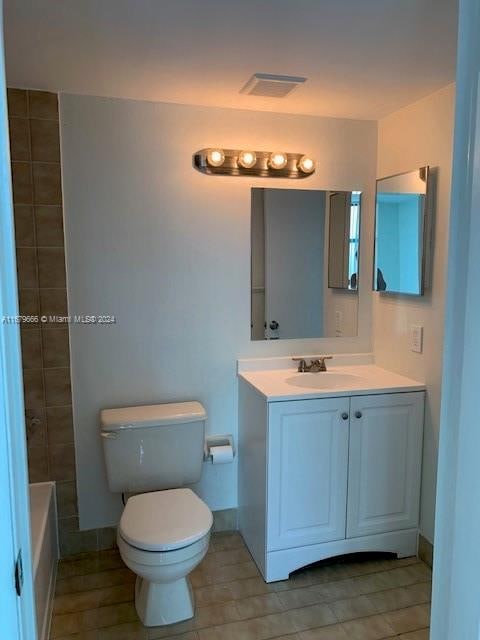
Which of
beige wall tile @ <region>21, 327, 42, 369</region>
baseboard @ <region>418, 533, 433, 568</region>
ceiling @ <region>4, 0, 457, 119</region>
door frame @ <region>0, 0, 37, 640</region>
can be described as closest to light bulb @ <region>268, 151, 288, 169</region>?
ceiling @ <region>4, 0, 457, 119</region>

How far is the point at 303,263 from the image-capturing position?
2.69m

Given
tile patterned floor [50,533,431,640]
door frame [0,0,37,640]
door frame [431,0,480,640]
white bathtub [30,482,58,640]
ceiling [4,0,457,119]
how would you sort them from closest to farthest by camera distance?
1. door frame [0,0,37,640]
2. door frame [431,0,480,640]
3. ceiling [4,0,457,119]
4. white bathtub [30,482,58,640]
5. tile patterned floor [50,533,431,640]

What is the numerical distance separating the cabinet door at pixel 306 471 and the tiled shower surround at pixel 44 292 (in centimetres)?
104

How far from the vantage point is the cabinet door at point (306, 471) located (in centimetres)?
222

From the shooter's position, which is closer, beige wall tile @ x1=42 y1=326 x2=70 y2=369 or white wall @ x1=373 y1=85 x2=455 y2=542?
white wall @ x1=373 y1=85 x2=455 y2=542

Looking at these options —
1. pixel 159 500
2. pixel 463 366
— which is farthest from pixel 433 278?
pixel 159 500

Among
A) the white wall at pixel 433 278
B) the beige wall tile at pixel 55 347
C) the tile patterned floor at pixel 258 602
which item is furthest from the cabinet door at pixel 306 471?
the beige wall tile at pixel 55 347

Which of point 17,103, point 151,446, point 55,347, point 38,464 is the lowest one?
point 38,464

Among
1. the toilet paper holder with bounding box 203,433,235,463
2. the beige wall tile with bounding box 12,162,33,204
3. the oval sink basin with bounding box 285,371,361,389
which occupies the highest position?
the beige wall tile with bounding box 12,162,33,204

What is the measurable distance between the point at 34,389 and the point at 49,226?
31.3 inches

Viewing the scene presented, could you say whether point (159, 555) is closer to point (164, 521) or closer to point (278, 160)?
point (164, 521)

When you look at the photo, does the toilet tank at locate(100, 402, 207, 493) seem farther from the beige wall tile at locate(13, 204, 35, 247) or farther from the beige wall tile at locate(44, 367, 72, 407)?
the beige wall tile at locate(13, 204, 35, 247)

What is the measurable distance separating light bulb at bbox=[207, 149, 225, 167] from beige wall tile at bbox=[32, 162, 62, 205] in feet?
2.40

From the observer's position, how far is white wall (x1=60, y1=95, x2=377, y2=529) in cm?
237
